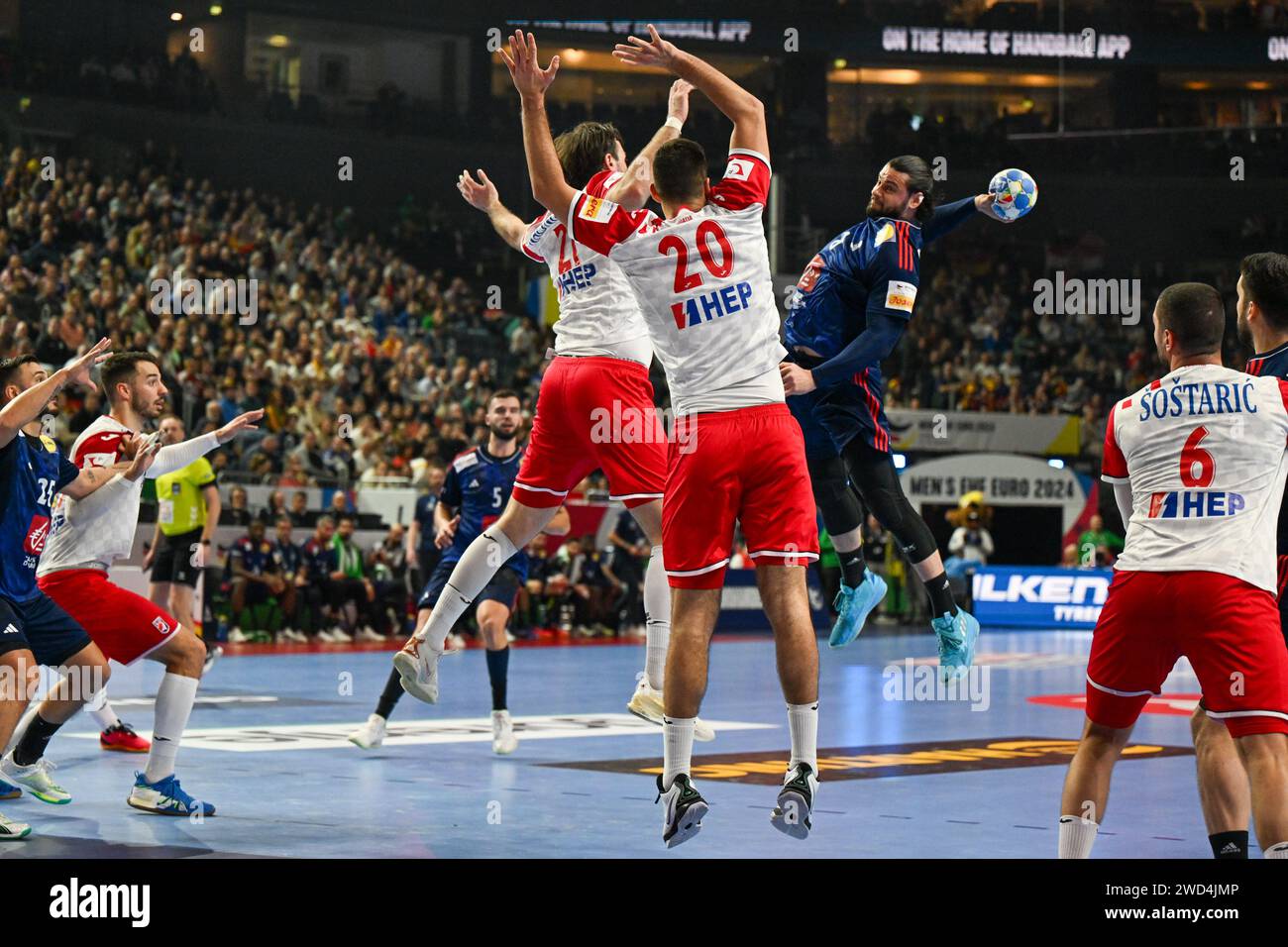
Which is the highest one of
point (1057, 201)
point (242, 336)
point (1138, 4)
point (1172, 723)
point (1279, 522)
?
point (1138, 4)

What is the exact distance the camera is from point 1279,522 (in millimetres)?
7371

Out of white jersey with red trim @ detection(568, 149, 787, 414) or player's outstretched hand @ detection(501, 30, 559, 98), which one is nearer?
white jersey with red trim @ detection(568, 149, 787, 414)

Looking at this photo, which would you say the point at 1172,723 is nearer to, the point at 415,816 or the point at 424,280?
the point at 415,816

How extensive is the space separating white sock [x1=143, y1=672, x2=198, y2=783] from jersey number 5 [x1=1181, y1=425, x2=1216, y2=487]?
5.71 m

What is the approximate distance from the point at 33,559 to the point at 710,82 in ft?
14.6

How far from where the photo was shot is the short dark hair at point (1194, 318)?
21.1 ft

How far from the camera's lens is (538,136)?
7184 mm

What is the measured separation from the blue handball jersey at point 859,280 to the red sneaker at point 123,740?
6.30 m

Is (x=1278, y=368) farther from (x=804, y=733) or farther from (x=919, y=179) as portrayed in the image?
(x=804, y=733)

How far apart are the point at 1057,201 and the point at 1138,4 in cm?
575

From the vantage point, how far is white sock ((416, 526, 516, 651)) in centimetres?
884

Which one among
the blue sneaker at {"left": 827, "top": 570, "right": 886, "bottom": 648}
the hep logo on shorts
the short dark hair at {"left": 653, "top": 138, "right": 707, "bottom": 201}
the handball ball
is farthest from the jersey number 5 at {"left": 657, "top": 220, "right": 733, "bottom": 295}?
the hep logo on shorts

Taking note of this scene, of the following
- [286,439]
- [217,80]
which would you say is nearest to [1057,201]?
[217,80]

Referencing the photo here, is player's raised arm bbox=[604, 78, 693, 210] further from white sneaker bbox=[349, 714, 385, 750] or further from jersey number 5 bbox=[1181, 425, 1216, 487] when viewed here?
white sneaker bbox=[349, 714, 385, 750]
